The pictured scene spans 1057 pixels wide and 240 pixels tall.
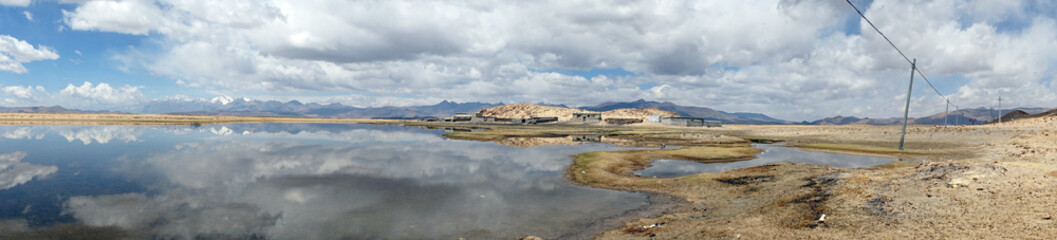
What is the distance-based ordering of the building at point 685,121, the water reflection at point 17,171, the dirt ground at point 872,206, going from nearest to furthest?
1. the dirt ground at point 872,206
2. the water reflection at point 17,171
3. the building at point 685,121

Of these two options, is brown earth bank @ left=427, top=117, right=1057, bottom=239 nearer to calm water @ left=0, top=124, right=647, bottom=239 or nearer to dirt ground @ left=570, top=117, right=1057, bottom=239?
dirt ground @ left=570, top=117, right=1057, bottom=239

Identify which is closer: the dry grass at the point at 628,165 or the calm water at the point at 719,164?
the dry grass at the point at 628,165

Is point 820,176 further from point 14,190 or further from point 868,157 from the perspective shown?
point 14,190

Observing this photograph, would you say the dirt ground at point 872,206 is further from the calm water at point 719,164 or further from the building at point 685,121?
the building at point 685,121

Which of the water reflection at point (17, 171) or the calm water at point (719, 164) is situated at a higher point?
the calm water at point (719, 164)

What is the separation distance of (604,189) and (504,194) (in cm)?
633

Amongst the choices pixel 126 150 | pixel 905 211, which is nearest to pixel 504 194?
pixel 905 211

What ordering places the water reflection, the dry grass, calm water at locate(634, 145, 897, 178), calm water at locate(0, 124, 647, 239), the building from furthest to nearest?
the building < calm water at locate(634, 145, 897, 178) < the dry grass < the water reflection < calm water at locate(0, 124, 647, 239)

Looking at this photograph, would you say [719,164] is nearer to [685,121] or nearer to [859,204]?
[859,204]

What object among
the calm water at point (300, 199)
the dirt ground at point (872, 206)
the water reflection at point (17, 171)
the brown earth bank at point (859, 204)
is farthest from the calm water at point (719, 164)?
the water reflection at point (17, 171)

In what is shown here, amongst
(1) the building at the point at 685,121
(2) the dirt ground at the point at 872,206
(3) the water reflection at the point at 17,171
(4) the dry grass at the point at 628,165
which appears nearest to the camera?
(2) the dirt ground at the point at 872,206

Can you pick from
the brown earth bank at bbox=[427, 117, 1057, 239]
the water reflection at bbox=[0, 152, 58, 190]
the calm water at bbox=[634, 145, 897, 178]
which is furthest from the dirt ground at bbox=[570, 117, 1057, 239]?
the water reflection at bbox=[0, 152, 58, 190]

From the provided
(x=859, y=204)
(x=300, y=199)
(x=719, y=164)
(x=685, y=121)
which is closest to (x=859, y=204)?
(x=859, y=204)

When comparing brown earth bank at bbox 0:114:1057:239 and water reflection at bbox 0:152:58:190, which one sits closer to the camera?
brown earth bank at bbox 0:114:1057:239
